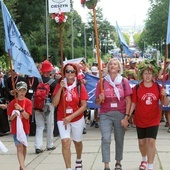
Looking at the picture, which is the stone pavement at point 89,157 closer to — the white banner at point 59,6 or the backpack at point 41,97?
the backpack at point 41,97

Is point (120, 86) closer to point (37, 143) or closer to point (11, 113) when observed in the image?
point (11, 113)

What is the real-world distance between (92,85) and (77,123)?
5.58 m

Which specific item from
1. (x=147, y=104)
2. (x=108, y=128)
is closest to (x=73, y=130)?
(x=108, y=128)

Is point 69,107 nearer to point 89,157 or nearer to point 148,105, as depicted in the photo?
point 148,105

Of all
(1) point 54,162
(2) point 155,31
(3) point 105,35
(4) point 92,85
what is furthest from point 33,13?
(3) point 105,35

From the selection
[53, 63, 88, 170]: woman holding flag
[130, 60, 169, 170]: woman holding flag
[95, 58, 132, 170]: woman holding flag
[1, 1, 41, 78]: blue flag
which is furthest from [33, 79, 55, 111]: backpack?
[130, 60, 169, 170]: woman holding flag

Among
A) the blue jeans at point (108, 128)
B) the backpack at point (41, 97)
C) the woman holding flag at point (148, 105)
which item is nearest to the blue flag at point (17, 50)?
the blue jeans at point (108, 128)

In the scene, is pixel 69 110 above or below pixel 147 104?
below

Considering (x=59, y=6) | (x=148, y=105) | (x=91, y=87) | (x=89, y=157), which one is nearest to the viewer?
(x=148, y=105)

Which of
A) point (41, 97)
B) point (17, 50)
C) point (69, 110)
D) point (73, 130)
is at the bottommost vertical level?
point (73, 130)

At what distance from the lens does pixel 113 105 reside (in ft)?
25.3

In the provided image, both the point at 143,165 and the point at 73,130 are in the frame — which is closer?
the point at 73,130

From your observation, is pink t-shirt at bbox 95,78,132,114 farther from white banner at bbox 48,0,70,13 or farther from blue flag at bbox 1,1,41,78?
white banner at bbox 48,0,70,13

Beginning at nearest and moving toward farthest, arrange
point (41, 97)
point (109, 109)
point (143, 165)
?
point (109, 109) < point (143, 165) < point (41, 97)
